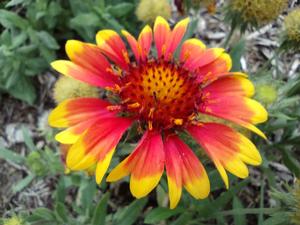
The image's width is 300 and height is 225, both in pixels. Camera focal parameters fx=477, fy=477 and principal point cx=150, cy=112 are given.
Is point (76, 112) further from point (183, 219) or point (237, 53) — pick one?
point (237, 53)

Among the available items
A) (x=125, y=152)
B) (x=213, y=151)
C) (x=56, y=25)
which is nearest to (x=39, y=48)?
(x=56, y=25)

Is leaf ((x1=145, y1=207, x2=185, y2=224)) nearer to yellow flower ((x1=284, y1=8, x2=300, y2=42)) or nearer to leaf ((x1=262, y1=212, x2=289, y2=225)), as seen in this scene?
leaf ((x1=262, y1=212, x2=289, y2=225))

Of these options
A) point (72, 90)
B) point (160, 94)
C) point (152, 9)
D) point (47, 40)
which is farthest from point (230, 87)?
point (47, 40)

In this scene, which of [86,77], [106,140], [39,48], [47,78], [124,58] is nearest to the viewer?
[106,140]

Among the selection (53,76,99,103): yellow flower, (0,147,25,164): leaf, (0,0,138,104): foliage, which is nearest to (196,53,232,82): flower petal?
(53,76,99,103): yellow flower

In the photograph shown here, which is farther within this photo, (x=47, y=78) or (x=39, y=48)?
(x=47, y=78)

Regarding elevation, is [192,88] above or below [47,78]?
above

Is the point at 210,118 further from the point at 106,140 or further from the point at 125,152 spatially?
the point at 106,140
